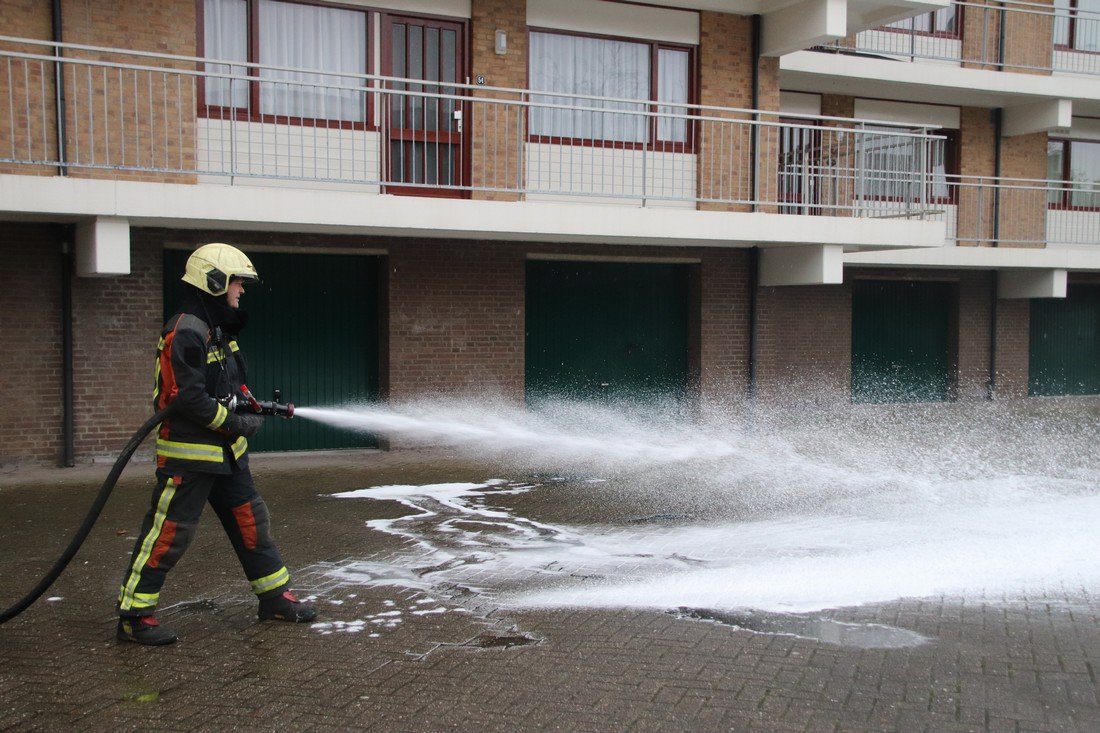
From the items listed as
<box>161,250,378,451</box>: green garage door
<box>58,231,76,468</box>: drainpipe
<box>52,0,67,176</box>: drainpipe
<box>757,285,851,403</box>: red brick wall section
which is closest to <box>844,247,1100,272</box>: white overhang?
<box>757,285,851,403</box>: red brick wall section

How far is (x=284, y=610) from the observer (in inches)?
214

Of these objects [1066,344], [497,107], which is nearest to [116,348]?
[497,107]

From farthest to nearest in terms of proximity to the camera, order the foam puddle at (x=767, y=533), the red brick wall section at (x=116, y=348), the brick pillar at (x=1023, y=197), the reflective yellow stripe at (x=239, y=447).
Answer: the brick pillar at (x=1023, y=197) → the red brick wall section at (x=116, y=348) → the foam puddle at (x=767, y=533) → the reflective yellow stripe at (x=239, y=447)

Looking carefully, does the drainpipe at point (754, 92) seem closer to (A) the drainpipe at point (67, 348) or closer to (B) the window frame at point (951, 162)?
(B) the window frame at point (951, 162)

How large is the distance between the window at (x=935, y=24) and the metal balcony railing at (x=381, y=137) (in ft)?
8.93

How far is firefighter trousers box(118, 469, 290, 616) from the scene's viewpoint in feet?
16.8

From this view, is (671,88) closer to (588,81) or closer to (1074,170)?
(588,81)

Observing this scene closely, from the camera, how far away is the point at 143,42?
35.7ft

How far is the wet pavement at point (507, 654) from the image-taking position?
4.20 metres

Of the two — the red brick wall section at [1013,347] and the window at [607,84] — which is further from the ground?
the window at [607,84]

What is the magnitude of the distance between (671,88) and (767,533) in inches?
309

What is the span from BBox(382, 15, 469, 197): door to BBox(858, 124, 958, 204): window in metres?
4.81

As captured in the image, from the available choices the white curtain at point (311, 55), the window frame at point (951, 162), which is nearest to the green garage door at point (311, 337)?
the white curtain at point (311, 55)

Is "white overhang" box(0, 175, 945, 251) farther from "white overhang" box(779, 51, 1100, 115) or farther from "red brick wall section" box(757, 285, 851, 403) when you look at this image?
"white overhang" box(779, 51, 1100, 115)
